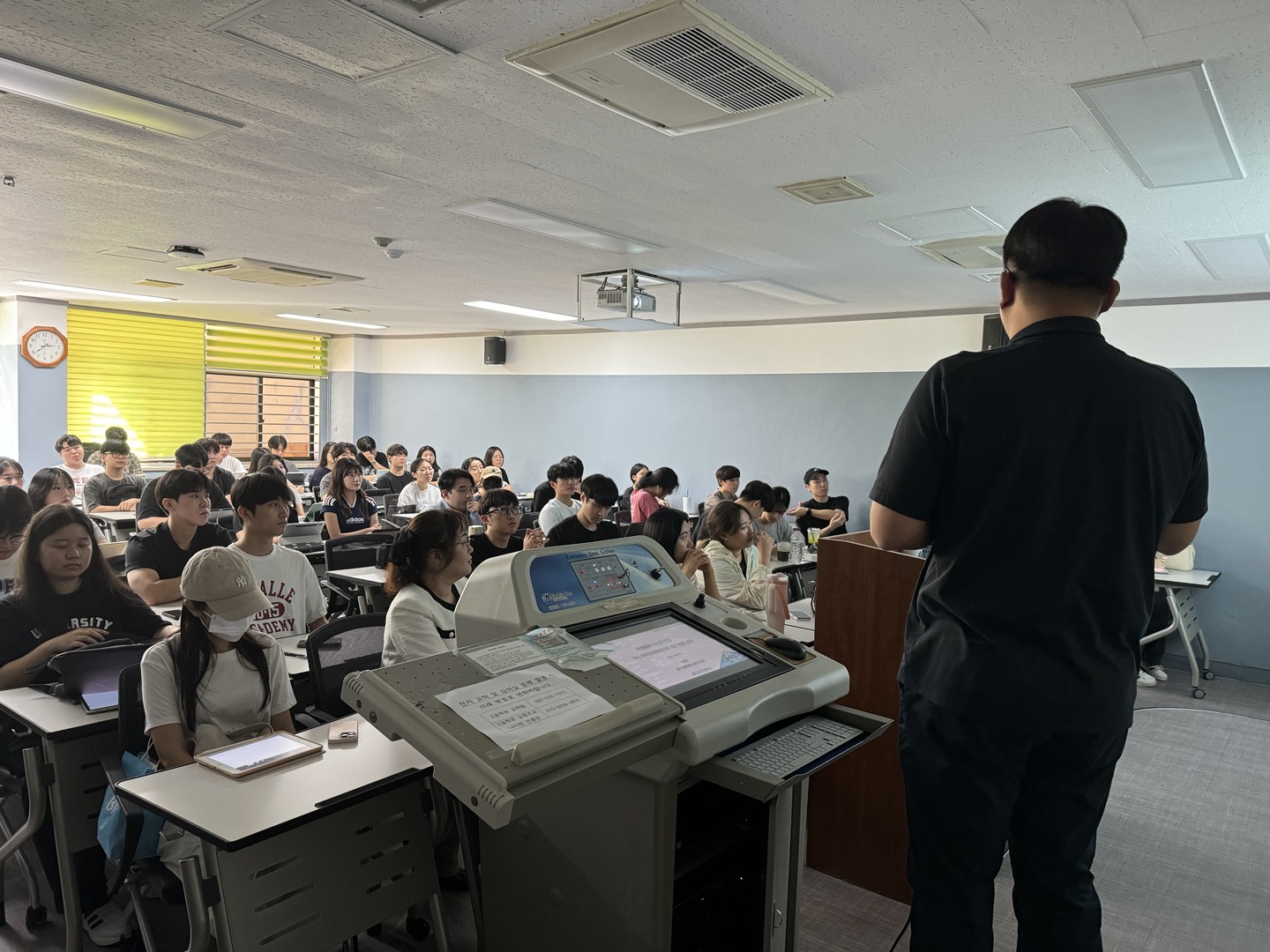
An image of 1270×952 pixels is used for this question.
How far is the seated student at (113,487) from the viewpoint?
22.0 ft

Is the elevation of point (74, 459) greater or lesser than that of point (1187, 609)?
greater

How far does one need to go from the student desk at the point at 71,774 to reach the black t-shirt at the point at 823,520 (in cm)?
609

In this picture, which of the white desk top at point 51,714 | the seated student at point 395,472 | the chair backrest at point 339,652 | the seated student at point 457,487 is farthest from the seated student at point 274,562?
the seated student at point 395,472

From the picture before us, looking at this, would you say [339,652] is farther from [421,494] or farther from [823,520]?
[823,520]

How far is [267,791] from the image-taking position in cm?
197

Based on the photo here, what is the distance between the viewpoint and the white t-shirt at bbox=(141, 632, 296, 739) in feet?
7.63

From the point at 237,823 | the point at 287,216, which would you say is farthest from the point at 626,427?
the point at 237,823

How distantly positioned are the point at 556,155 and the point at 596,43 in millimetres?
1138

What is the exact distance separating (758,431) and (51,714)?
7.11 m

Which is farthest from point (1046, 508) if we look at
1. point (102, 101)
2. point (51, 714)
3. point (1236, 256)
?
point (1236, 256)

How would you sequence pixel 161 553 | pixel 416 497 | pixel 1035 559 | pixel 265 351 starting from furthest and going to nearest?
pixel 265 351
pixel 416 497
pixel 161 553
pixel 1035 559

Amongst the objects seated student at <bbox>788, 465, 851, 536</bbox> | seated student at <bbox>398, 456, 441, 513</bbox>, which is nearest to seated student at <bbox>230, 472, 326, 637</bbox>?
seated student at <bbox>398, 456, 441, 513</bbox>

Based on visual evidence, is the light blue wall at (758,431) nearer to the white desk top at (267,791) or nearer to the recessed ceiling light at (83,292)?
the recessed ceiling light at (83,292)

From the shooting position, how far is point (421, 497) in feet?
26.1
